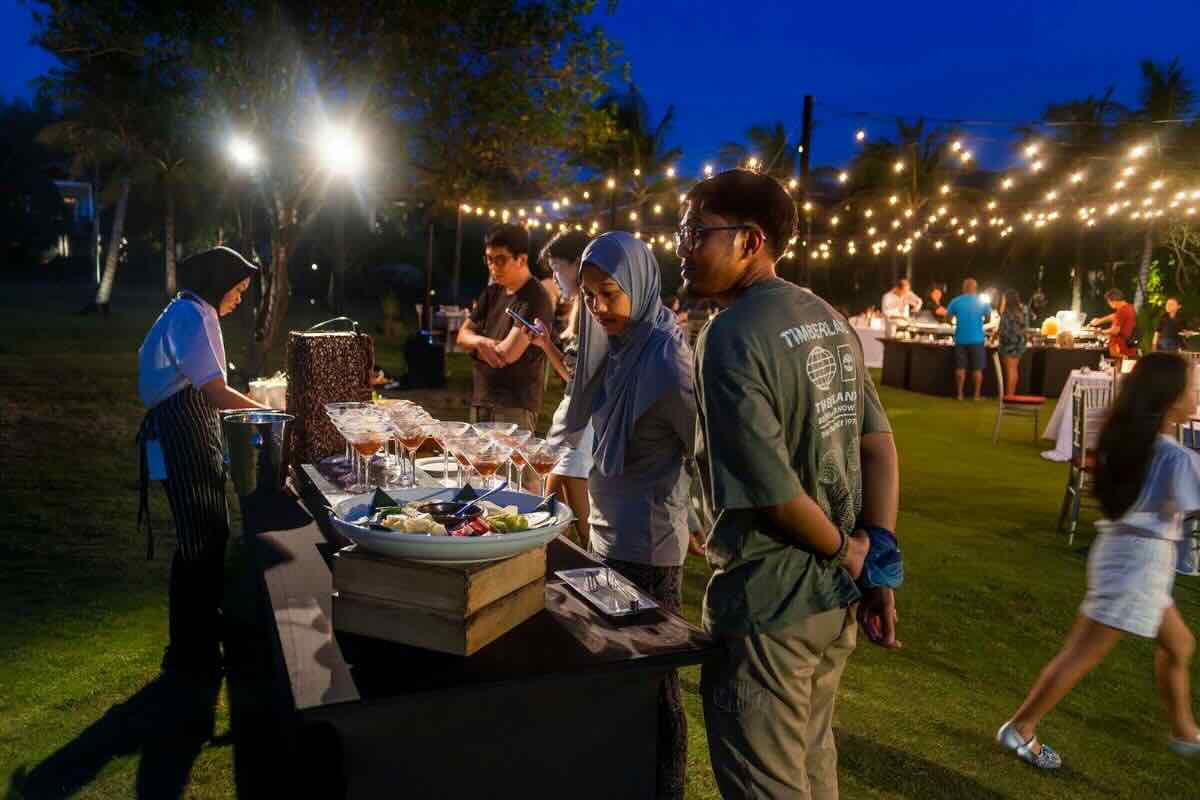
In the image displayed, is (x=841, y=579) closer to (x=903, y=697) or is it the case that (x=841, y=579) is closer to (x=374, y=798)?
(x=374, y=798)

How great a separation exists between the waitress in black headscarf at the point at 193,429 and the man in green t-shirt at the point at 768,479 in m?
2.61

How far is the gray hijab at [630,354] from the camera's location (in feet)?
8.33

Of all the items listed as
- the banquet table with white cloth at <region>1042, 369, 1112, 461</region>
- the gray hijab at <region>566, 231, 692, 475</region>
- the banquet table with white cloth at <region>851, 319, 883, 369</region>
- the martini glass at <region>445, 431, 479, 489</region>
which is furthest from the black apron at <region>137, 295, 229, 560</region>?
the banquet table with white cloth at <region>851, 319, 883, 369</region>

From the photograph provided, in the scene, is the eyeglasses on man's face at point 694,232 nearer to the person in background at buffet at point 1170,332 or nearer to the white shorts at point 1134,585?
the white shorts at point 1134,585

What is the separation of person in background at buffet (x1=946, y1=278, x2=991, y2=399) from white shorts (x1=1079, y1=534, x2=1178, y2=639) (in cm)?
1173

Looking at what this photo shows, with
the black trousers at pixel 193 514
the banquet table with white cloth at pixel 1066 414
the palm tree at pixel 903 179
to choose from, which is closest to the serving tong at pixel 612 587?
the black trousers at pixel 193 514

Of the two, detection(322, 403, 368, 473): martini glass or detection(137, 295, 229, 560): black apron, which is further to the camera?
detection(137, 295, 229, 560): black apron

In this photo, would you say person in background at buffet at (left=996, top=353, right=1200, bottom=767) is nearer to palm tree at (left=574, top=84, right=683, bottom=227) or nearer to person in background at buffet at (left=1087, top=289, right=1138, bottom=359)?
person in background at buffet at (left=1087, top=289, right=1138, bottom=359)

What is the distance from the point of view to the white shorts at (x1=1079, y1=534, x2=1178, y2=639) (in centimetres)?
351

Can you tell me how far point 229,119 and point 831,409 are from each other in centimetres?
1377

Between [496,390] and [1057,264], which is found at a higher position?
[1057,264]

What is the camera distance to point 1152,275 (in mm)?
25812

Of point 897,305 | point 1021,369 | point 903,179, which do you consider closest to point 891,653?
point 1021,369

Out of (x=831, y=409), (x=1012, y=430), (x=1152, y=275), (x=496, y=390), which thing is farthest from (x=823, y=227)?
(x=831, y=409)
